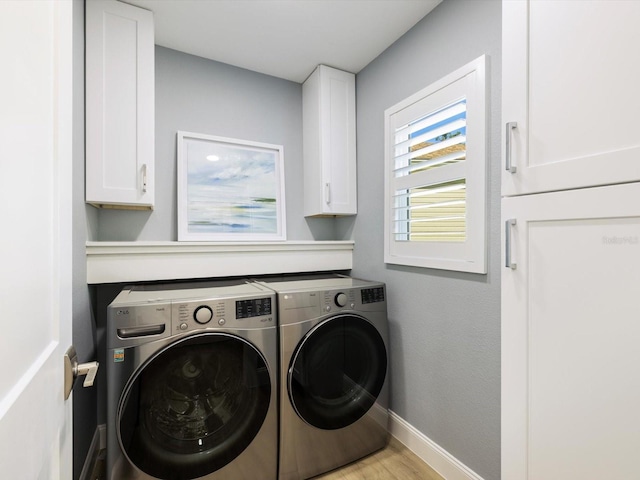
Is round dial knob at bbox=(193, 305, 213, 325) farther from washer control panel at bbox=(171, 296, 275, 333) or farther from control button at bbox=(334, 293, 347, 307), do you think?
control button at bbox=(334, 293, 347, 307)

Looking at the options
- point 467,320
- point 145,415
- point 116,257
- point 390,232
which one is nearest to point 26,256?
point 145,415

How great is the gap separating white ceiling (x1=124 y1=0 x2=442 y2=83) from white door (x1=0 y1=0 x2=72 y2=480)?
4.18 ft

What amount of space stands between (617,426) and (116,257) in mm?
2031

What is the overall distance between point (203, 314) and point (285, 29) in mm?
1631

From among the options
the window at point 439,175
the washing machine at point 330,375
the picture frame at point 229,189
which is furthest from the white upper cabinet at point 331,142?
the washing machine at point 330,375

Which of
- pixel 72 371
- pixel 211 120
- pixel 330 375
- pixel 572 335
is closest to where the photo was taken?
A: pixel 72 371

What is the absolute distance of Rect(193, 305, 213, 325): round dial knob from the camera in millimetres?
1354

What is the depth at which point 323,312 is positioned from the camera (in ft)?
5.33

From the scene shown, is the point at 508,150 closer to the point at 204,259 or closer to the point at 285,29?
the point at 285,29

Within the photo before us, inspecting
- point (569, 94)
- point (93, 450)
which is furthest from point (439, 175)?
point (93, 450)

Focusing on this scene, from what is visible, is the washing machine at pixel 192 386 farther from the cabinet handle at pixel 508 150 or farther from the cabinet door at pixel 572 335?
the cabinet handle at pixel 508 150

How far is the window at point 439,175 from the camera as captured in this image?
1453 mm

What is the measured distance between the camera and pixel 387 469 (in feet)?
5.49

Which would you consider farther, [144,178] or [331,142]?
[331,142]
